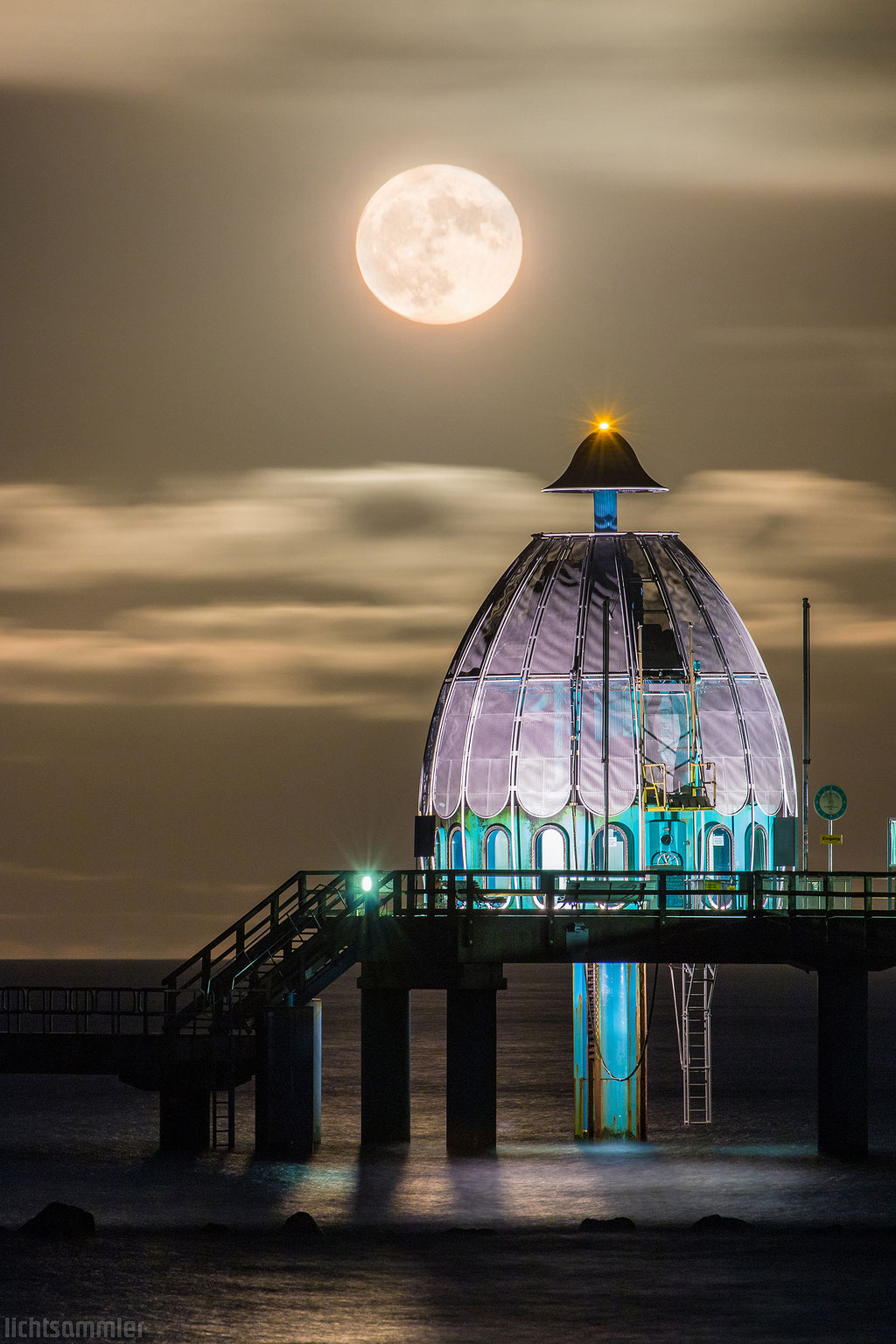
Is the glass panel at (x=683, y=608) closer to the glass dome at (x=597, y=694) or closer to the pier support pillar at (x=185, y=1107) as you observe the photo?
the glass dome at (x=597, y=694)

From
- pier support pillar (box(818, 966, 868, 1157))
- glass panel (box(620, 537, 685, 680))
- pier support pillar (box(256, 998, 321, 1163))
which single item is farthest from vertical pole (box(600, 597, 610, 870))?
pier support pillar (box(256, 998, 321, 1163))

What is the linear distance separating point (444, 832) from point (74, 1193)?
34.9 feet

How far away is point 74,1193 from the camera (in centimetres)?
5072

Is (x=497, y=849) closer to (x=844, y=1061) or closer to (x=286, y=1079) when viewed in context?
(x=286, y=1079)

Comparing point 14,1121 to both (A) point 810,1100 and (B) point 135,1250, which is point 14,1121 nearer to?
(A) point 810,1100

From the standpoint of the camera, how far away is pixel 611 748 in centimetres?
5097

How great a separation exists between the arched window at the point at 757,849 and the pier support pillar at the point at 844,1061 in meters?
3.15

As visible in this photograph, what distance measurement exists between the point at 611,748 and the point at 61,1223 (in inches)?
593

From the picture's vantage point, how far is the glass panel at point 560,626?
51594 millimetres

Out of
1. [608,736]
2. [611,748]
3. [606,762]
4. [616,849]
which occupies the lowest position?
[616,849]

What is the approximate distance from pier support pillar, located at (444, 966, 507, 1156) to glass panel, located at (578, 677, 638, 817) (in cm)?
432

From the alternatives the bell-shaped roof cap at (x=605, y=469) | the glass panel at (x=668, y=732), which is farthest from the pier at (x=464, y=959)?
the bell-shaped roof cap at (x=605, y=469)

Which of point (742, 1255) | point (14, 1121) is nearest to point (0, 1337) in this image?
point (742, 1255)

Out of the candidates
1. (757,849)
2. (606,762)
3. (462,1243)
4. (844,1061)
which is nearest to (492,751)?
(606,762)
